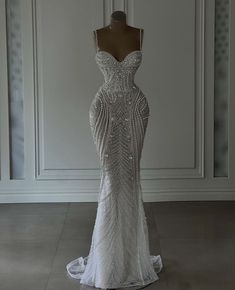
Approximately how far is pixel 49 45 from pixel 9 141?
957mm

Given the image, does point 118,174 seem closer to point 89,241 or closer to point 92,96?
point 89,241

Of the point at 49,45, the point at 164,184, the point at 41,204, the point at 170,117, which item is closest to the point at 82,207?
the point at 41,204

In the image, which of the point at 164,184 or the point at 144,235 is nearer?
the point at 144,235

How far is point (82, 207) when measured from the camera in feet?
15.7

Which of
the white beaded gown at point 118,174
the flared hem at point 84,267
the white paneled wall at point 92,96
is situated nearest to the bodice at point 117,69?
the white beaded gown at point 118,174

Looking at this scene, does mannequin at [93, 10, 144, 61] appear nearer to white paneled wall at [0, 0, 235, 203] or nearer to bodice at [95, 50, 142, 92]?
bodice at [95, 50, 142, 92]

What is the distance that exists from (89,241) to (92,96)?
1.62 metres

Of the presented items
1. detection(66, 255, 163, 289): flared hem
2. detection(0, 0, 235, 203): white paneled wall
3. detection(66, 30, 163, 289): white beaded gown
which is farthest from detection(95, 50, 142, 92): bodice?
detection(0, 0, 235, 203): white paneled wall

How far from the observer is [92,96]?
491 centimetres

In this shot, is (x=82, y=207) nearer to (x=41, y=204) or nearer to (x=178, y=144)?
(x=41, y=204)

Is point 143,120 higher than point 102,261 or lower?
higher

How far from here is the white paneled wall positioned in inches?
191

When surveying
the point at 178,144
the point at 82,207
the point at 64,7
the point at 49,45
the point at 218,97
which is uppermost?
the point at 64,7

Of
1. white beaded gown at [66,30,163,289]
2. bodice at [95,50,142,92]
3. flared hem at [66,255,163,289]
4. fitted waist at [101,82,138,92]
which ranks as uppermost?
bodice at [95,50,142,92]
